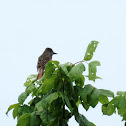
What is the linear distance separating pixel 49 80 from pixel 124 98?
1.93 feet

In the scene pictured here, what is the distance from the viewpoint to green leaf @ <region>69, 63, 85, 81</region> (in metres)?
1.88

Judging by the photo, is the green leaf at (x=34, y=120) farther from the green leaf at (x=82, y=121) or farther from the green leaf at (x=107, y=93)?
the green leaf at (x=107, y=93)

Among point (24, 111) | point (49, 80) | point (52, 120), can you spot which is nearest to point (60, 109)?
point (52, 120)

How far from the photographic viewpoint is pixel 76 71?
74.4 inches

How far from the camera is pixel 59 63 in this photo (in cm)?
203

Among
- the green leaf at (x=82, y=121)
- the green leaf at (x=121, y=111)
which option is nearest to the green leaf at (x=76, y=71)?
the green leaf at (x=82, y=121)

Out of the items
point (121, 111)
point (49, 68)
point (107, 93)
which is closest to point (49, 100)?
point (49, 68)

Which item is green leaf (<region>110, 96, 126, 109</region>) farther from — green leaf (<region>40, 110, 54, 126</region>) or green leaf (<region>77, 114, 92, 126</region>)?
green leaf (<region>40, 110, 54, 126</region>)

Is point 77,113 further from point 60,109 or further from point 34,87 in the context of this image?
point 34,87

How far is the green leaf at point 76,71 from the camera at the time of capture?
188cm

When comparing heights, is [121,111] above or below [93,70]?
below

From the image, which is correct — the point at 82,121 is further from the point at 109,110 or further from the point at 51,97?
the point at 51,97

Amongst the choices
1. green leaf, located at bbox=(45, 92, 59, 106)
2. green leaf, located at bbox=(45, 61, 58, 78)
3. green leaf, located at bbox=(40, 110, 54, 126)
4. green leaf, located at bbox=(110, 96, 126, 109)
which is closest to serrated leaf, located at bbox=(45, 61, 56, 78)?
green leaf, located at bbox=(45, 61, 58, 78)

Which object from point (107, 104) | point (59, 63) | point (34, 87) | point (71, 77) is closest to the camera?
point (71, 77)
